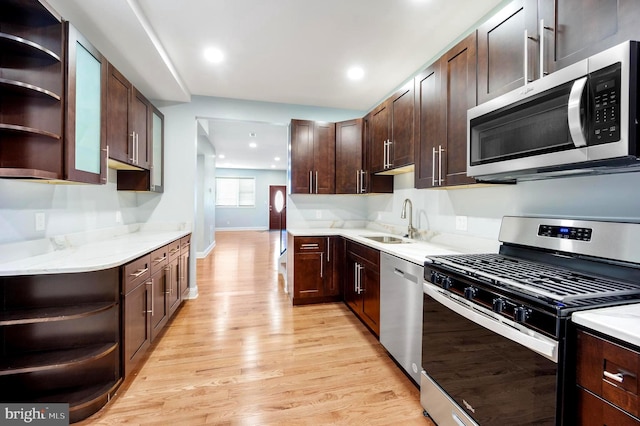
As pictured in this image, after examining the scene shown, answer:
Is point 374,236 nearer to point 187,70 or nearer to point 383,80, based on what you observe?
point 383,80

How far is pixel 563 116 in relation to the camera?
1.18 m

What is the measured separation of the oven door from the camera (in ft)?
3.22

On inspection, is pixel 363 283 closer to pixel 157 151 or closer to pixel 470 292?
pixel 470 292

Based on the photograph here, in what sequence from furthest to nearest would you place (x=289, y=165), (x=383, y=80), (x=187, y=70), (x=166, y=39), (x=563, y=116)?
(x=289, y=165) → (x=383, y=80) → (x=187, y=70) → (x=166, y=39) → (x=563, y=116)

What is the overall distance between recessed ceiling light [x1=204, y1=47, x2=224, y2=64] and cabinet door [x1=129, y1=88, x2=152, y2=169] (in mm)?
784

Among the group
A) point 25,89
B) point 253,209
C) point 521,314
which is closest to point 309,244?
point 521,314

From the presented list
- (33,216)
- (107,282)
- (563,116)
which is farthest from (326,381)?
(33,216)

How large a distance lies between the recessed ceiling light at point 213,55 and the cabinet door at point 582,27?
2.48 m

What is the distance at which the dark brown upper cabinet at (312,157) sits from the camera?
145 inches

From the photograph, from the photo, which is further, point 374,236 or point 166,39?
point 374,236

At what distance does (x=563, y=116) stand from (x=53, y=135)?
2.70m

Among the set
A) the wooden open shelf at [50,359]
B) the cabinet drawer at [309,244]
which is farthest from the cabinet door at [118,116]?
the cabinet drawer at [309,244]

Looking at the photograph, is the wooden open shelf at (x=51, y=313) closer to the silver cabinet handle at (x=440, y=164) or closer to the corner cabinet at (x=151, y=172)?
the corner cabinet at (x=151, y=172)

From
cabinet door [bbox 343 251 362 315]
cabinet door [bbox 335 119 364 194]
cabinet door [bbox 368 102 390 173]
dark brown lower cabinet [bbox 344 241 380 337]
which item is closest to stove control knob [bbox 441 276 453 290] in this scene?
dark brown lower cabinet [bbox 344 241 380 337]
